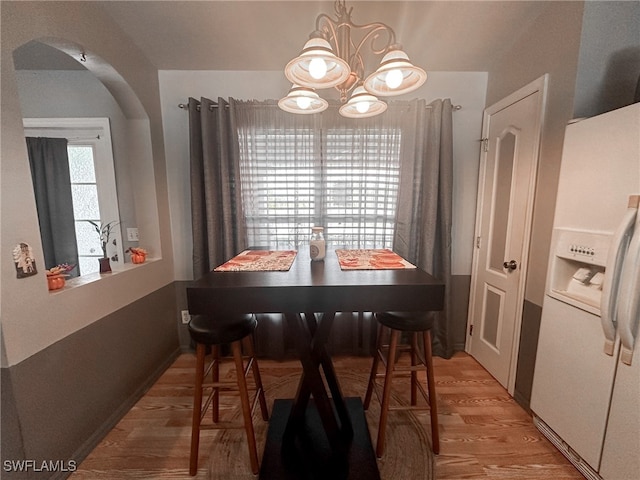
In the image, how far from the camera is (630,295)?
1074mm

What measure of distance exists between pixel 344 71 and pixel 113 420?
2511 millimetres

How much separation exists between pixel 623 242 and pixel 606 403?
79cm

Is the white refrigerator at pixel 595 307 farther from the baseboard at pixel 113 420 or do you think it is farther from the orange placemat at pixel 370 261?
the baseboard at pixel 113 420

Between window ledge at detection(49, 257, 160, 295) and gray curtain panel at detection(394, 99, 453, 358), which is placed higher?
gray curtain panel at detection(394, 99, 453, 358)

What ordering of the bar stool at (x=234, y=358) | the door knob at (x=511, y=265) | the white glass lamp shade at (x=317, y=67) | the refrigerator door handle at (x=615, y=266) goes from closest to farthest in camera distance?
the white glass lamp shade at (x=317, y=67) → the refrigerator door handle at (x=615, y=266) → the bar stool at (x=234, y=358) → the door knob at (x=511, y=265)

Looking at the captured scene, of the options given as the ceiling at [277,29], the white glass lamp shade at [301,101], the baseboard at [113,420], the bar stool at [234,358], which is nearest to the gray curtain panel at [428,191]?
the ceiling at [277,29]

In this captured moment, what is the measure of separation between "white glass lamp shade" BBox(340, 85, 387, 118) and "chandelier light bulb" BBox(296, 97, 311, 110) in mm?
189

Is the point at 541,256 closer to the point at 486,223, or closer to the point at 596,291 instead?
the point at 596,291

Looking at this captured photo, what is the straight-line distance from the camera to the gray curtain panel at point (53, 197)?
2.23 meters

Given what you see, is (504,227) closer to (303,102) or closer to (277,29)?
(303,102)

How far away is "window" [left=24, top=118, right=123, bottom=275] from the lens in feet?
7.29

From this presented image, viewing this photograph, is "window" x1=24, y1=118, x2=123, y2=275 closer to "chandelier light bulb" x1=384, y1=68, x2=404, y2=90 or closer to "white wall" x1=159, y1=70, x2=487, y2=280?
"white wall" x1=159, y1=70, x2=487, y2=280

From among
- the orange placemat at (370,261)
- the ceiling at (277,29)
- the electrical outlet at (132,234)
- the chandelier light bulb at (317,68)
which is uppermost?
the ceiling at (277,29)

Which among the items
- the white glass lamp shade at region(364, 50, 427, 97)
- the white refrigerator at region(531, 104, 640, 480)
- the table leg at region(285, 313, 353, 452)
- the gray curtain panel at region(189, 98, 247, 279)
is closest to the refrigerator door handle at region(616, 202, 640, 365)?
the white refrigerator at region(531, 104, 640, 480)
